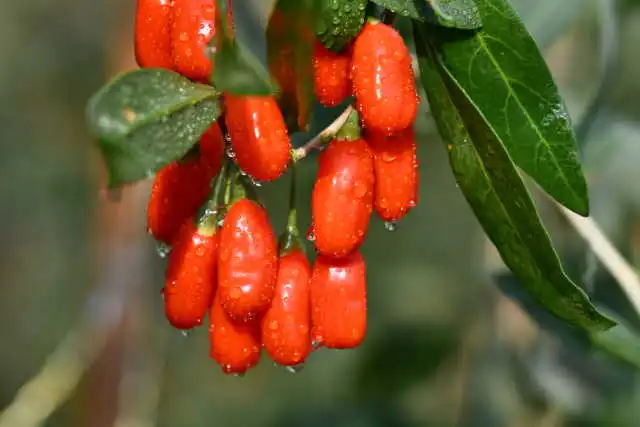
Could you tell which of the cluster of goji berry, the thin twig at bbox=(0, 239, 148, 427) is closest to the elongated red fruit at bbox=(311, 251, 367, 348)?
the cluster of goji berry

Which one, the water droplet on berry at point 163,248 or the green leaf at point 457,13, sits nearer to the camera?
the green leaf at point 457,13


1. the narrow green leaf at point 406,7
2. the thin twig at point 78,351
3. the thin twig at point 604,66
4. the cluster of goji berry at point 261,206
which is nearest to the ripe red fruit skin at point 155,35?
the cluster of goji berry at point 261,206

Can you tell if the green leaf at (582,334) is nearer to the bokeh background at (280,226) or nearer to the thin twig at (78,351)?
the bokeh background at (280,226)

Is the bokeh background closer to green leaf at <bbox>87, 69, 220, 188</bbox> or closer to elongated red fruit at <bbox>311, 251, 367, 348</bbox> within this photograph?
green leaf at <bbox>87, 69, 220, 188</bbox>

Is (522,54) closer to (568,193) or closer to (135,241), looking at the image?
(568,193)

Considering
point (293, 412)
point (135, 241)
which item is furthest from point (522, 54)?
point (293, 412)

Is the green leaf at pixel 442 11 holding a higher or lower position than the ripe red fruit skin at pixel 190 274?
higher

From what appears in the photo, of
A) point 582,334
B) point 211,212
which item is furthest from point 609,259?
point 211,212
